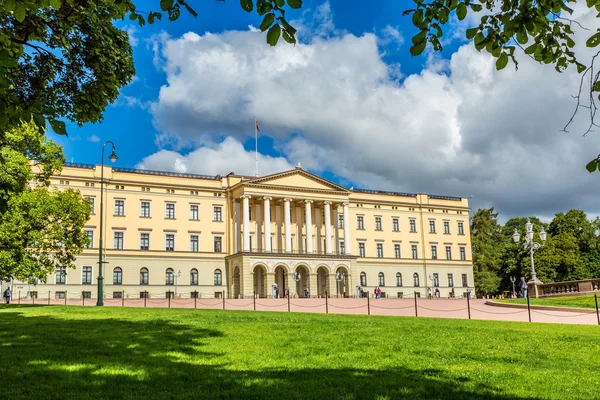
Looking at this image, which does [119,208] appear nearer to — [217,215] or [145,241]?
[145,241]

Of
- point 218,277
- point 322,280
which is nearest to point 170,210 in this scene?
point 218,277

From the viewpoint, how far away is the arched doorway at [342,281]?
6316cm

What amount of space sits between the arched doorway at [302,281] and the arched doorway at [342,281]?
3697 millimetres

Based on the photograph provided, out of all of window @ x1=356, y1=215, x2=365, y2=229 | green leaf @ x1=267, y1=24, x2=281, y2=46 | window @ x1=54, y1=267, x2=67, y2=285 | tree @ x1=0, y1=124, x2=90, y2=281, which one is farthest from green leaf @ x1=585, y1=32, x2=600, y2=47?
window @ x1=356, y1=215, x2=365, y2=229

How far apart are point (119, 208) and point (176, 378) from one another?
171 feet

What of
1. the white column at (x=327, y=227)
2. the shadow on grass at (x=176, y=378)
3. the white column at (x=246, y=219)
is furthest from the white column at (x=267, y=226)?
the shadow on grass at (x=176, y=378)

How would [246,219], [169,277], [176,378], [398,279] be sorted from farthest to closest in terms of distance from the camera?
[398,279] → [246,219] → [169,277] → [176,378]

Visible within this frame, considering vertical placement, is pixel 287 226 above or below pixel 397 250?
above

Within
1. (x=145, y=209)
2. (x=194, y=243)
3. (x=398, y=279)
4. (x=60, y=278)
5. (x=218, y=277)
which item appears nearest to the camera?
(x=60, y=278)

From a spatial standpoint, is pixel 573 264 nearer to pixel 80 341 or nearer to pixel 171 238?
pixel 171 238

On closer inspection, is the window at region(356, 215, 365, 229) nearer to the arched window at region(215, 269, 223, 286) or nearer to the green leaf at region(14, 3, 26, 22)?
the arched window at region(215, 269, 223, 286)

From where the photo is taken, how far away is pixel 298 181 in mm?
63281

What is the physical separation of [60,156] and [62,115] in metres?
17.7

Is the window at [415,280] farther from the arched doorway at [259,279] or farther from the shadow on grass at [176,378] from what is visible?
the shadow on grass at [176,378]
